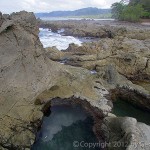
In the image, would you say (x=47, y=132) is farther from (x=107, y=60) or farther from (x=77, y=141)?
(x=107, y=60)

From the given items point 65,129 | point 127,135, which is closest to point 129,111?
point 65,129

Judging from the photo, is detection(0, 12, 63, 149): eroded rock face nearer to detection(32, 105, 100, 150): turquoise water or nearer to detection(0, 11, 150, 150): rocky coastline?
detection(0, 11, 150, 150): rocky coastline

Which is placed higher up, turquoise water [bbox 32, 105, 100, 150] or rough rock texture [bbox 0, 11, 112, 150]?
rough rock texture [bbox 0, 11, 112, 150]

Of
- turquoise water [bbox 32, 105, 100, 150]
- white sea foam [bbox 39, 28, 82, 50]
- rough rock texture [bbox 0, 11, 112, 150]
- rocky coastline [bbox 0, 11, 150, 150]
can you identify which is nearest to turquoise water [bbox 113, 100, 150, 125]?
rocky coastline [bbox 0, 11, 150, 150]

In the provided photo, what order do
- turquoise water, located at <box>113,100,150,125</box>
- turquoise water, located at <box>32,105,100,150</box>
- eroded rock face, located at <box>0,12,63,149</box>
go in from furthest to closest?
1. turquoise water, located at <box>113,100,150,125</box>
2. turquoise water, located at <box>32,105,100,150</box>
3. eroded rock face, located at <box>0,12,63,149</box>

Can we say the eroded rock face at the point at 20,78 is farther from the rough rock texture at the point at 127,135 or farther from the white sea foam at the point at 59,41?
the white sea foam at the point at 59,41

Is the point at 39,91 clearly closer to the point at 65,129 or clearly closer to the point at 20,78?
the point at 20,78

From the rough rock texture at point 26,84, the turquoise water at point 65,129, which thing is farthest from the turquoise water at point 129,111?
the turquoise water at point 65,129

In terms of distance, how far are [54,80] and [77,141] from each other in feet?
10.7

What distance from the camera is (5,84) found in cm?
1128

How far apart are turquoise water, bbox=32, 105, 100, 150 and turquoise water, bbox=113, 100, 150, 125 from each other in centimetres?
217

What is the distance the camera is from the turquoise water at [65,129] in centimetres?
1148

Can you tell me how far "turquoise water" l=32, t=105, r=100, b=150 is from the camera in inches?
452

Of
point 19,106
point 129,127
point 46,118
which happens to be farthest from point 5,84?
point 129,127
